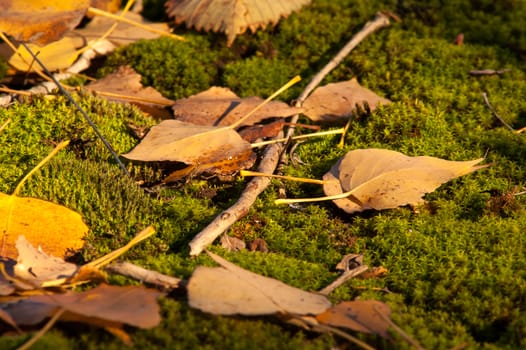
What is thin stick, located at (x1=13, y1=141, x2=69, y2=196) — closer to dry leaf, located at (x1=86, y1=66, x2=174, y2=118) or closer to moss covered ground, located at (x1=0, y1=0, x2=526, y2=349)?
moss covered ground, located at (x1=0, y1=0, x2=526, y2=349)

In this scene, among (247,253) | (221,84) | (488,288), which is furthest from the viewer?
(221,84)

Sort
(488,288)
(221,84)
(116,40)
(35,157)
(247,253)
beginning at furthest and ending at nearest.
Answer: (116,40), (221,84), (35,157), (247,253), (488,288)

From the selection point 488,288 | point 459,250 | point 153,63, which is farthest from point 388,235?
point 153,63

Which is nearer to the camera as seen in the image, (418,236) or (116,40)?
(418,236)

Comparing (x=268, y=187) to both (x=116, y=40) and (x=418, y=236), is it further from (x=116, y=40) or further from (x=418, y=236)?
(x=116, y=40)

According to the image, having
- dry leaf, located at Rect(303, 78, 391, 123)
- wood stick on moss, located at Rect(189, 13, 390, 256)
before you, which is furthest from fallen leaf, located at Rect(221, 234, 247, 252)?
dry leaf, located at Rect(303, 78, 391, 123)

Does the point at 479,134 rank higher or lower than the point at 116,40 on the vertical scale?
lower

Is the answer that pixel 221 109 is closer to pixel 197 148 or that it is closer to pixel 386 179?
pixel 197 148

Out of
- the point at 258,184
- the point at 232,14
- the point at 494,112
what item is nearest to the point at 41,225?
the point at 258,184
